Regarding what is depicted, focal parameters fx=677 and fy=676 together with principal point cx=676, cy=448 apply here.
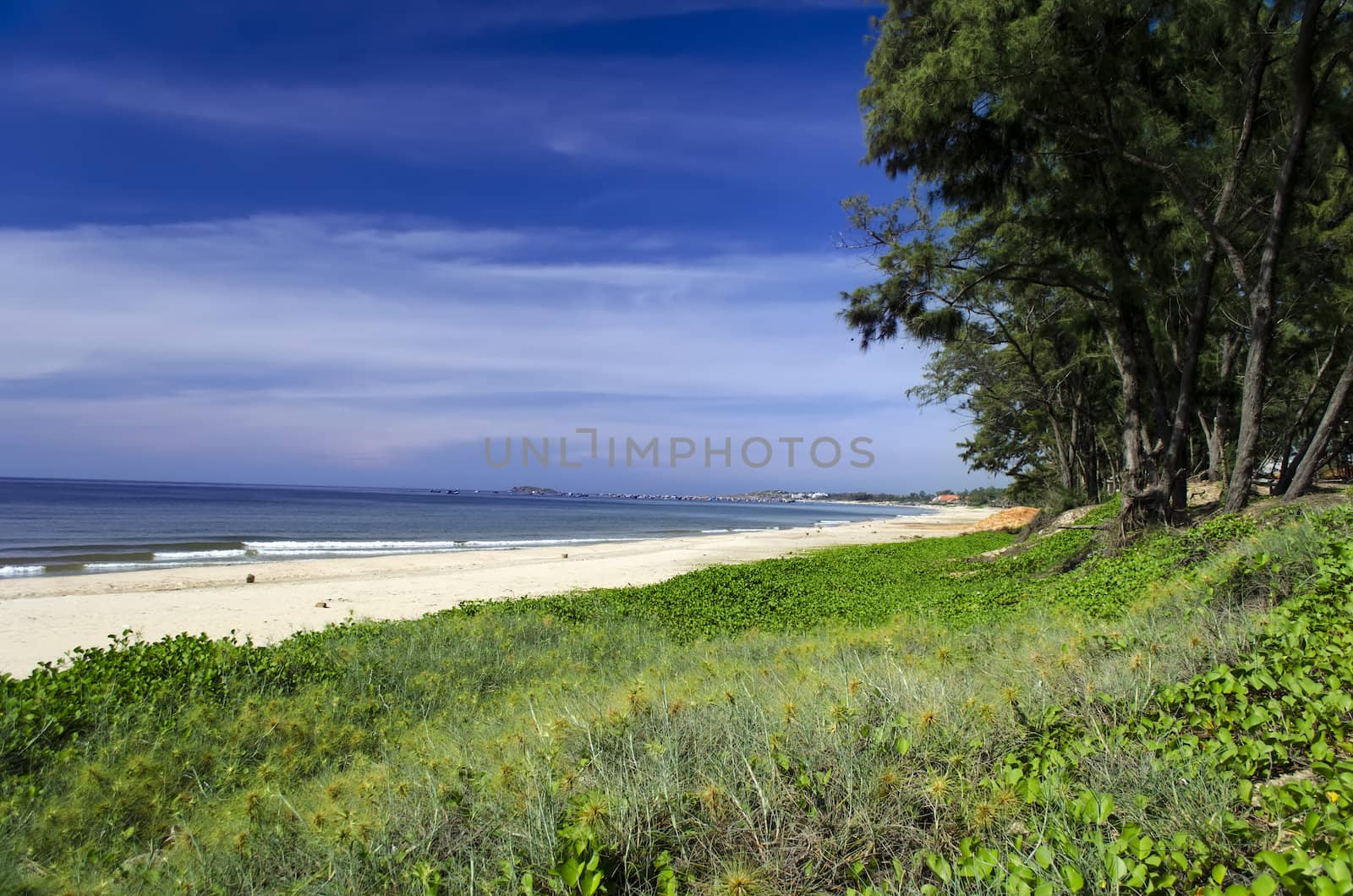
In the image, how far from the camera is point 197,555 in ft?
86.0

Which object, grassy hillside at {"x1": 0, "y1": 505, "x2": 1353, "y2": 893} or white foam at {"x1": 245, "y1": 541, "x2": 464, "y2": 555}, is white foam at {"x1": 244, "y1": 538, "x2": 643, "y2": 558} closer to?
white foam at {"x1": 245, "y1": 541, "x2": 464, "y2": 555}

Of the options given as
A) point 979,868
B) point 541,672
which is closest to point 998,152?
point 541,672

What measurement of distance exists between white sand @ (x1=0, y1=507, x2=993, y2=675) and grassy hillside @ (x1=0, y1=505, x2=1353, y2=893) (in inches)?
248

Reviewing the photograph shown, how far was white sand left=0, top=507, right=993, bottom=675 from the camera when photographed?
11.9m

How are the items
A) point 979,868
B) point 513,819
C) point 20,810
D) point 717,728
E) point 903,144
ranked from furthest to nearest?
point 903,144 → point 20,810 → point 717,728 → point 513,819 → point 979,868

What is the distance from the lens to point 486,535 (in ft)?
144

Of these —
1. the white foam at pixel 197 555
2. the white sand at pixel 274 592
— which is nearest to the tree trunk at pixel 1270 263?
the white sand at pixel 274 592

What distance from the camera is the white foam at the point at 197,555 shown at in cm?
2505

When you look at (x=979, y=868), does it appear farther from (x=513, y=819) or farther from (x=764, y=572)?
(x=764, y=572)

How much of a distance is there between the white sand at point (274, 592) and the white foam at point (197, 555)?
4117mm

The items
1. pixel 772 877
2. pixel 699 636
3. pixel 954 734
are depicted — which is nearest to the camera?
pixel 772 877

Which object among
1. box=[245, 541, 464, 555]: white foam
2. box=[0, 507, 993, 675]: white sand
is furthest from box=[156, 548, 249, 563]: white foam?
box=[0, 507, 993, 675]: white sand

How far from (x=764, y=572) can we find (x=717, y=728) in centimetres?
1339

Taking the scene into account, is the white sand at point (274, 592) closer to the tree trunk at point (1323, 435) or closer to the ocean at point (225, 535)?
the ocean at point (225, 535)
